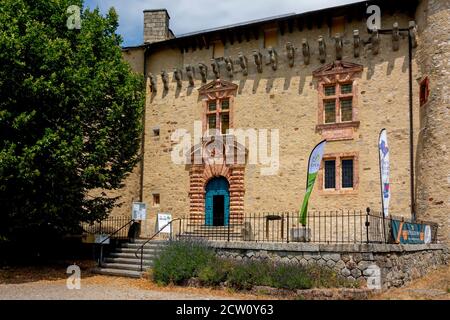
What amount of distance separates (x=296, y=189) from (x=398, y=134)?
13.3 feet

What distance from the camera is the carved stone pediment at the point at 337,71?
58.2ft

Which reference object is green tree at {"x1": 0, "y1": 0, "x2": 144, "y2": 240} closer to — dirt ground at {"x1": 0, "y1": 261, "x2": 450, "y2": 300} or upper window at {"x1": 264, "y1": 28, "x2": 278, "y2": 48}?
dirt ground at {"x1": 0, "y1": 261, "x2": 450, "y2": 300}

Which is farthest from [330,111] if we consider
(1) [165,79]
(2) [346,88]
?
(1) [165,79]

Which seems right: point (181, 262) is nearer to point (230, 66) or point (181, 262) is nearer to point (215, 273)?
point (215, 273)

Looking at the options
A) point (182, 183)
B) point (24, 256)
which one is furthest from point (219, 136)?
point (24, 256)

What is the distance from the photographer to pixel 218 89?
20.2 metres

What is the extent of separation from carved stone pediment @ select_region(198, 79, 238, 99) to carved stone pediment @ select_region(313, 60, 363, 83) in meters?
3.50

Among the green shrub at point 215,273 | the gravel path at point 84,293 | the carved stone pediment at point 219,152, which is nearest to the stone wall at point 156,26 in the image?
the carved stone pediment at point 219,152

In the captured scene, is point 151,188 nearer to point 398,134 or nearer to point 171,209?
point 171,209

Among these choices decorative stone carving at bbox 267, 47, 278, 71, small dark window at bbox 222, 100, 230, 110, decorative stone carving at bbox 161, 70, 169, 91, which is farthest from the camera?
decorative stone carving at bbox 161, 70, 169, 91

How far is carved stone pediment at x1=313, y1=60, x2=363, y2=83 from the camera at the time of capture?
17750 mm

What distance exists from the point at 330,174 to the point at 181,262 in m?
7.40

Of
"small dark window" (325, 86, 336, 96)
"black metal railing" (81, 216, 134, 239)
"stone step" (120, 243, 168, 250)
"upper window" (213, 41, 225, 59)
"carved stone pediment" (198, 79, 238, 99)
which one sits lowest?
"stone step" (120, 243, 168, 250)

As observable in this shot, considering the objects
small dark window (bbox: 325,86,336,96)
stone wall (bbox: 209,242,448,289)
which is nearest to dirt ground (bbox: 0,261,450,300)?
stone wall (bbox: 209,242,448,289)
